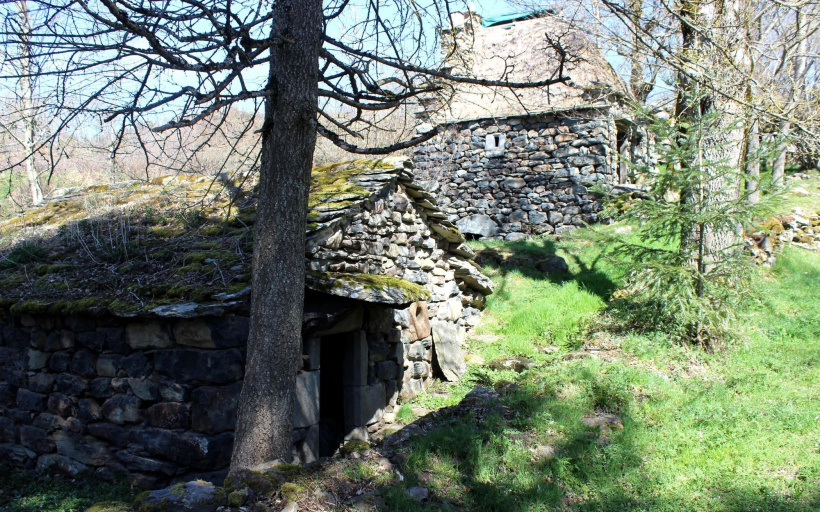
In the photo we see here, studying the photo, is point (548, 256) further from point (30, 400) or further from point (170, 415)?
point (30, 400)

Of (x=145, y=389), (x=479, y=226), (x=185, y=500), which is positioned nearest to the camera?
(x=185, y=500)

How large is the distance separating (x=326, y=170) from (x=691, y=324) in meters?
5.05

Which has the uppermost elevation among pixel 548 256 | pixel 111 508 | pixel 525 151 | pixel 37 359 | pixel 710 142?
pixel 525 151

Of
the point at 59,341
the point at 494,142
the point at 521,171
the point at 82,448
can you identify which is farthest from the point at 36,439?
the point at 494,142

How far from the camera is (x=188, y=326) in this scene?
499 cm

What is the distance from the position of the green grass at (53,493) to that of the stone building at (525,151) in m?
9.47

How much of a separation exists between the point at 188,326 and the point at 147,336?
0.55m

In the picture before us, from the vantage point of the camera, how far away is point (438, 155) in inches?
579

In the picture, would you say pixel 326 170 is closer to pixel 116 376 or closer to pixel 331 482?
pixel 116 376

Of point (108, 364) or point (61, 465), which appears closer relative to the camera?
point (108, 364)

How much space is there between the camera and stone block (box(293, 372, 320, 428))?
18.1ft

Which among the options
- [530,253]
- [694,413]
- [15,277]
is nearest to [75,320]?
[15,277]

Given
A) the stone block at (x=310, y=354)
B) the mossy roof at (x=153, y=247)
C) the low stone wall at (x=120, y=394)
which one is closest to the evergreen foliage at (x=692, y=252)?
the mossy roof at (x=153, y=247)

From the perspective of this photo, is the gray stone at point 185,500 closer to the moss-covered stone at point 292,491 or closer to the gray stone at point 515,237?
the moss-covered stone at point 292,491
